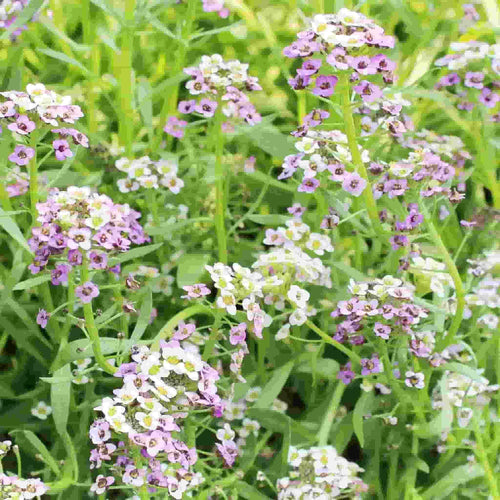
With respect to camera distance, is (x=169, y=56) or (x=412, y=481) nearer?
(x=412, y=481)

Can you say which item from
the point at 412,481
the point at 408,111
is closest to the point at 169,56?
the point at 408,111

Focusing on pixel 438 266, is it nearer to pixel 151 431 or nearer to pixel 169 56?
pixel 151 431

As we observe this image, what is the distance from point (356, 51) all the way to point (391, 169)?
279 mm

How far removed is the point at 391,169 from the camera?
1963mm

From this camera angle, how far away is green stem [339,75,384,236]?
6.33ft

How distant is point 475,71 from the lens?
2498mm

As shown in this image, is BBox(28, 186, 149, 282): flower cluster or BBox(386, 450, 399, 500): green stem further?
BBox(386, 450, 399, 500): green stem

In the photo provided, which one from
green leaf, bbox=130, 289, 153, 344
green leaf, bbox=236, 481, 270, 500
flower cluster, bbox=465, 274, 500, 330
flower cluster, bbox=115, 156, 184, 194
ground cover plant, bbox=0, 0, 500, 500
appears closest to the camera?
ground cover plant, bbox=0, 0, 500, 500

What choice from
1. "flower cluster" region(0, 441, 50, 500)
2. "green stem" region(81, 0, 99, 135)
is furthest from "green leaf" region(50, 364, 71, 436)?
"green stem" region(81, 0, 99, 135)

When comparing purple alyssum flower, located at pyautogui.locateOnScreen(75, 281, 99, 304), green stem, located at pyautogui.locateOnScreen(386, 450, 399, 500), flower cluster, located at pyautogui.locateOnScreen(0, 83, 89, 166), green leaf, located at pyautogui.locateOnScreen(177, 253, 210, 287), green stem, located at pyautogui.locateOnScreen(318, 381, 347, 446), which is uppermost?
flower cluster, located at pyautogui.locateOnScreen(0, 83, 89, 166)

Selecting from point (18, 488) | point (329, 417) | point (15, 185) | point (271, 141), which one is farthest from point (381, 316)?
point (15, 185)

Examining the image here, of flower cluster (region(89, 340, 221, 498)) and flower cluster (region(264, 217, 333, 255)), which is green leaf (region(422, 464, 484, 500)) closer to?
flower cluster (region(264, 217, 333, 255))

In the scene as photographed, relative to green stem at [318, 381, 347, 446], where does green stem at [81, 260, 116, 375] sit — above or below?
above

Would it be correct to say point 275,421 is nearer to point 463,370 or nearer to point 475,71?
point 463,370
